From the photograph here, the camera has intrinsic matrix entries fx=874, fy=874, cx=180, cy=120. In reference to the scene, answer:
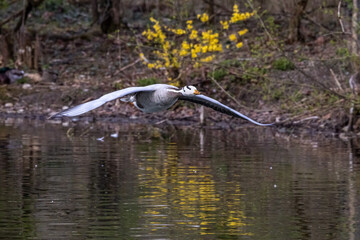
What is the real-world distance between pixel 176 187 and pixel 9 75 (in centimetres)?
1533

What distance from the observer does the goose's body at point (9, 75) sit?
1061 inches

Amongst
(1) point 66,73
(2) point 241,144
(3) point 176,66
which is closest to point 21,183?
(2) point 241,144

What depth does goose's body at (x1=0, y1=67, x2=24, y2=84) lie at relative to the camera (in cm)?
2694

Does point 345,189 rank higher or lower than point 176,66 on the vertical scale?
lower

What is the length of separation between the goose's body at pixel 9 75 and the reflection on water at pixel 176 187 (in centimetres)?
688

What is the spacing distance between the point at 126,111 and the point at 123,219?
568 inches

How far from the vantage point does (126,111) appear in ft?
81.4

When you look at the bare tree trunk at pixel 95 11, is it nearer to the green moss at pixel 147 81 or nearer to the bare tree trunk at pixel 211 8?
the bare tree trunk at pixel 211 8

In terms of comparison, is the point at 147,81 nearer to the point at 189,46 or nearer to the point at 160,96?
the point at 189,46

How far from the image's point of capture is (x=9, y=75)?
2706 centimetres

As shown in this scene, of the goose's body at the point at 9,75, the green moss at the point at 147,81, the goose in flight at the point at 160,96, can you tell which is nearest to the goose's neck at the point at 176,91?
the goose in flight at the point at 160,96

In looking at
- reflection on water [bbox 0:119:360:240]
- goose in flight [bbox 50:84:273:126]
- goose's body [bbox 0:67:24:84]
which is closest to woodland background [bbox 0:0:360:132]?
goose's body [bbox 0:67:24:84]

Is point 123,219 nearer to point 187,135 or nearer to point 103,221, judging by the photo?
point 103,221

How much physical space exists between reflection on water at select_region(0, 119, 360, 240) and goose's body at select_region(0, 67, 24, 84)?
6.88m
